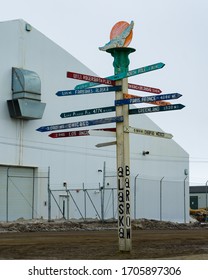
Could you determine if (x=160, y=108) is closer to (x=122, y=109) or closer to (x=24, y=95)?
(x=122, y=109)

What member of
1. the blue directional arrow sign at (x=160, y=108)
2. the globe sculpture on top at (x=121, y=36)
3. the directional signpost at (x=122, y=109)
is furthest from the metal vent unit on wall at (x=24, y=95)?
the blue directional arrow sign at (x=160, y=108)

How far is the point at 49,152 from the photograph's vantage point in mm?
47312

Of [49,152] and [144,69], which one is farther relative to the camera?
[49,152]

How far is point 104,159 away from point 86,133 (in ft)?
119

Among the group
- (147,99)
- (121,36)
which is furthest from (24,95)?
(147,99)

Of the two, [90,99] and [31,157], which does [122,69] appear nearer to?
[31,157]

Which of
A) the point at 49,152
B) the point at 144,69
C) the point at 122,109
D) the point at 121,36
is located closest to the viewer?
the point at 144,69

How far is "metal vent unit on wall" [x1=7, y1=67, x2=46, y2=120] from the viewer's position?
43.2 metres

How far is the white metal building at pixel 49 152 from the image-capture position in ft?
143

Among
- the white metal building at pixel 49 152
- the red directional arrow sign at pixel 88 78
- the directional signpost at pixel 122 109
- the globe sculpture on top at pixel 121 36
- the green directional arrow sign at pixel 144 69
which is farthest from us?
the white metal building at pixel 49 152

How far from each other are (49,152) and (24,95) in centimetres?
575

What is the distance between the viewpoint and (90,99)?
5212cm

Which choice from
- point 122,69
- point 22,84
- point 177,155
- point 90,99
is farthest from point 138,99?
point 177,155

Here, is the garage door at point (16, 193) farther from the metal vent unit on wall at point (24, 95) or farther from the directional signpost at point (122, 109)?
the directional signpost at point (122, 109)
